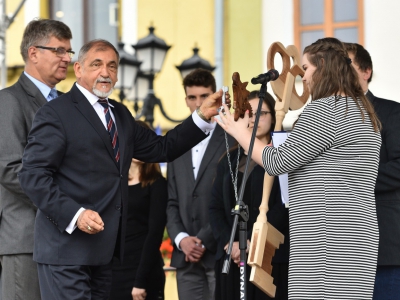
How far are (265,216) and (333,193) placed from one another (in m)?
0.48

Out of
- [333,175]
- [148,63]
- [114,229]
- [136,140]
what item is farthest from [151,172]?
[148,63]

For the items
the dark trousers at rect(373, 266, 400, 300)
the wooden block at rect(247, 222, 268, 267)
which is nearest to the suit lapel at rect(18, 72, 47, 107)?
the wooden block at rect(247, 222, 268, 267)

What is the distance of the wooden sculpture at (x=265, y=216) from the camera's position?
4.02 meters

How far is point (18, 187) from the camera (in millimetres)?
4367

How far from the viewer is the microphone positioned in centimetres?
393

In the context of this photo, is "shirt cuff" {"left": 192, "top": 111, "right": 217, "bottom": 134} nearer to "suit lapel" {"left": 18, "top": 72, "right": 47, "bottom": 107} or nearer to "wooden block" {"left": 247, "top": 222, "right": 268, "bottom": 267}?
"wooden block" {"left": 247, "top": 222, "right": 268, "bottom": 267}

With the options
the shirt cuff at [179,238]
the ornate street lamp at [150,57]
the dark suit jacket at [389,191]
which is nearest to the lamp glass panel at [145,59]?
the ornate street lamp at [150,57]

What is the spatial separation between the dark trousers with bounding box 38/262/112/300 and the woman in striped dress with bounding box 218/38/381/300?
1.01 m

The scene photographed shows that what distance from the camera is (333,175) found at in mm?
3797

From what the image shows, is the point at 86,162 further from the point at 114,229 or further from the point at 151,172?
the point at 151,172

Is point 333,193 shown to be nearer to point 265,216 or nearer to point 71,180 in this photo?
point 265,216

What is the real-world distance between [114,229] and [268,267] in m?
0.82

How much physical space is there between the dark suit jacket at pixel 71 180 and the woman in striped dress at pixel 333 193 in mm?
845

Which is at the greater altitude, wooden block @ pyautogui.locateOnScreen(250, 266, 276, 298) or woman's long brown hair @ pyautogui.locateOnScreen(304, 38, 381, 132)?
woman's long brown hair @ pyautogui.locateOnScreen(304, 38, 381, 132)
